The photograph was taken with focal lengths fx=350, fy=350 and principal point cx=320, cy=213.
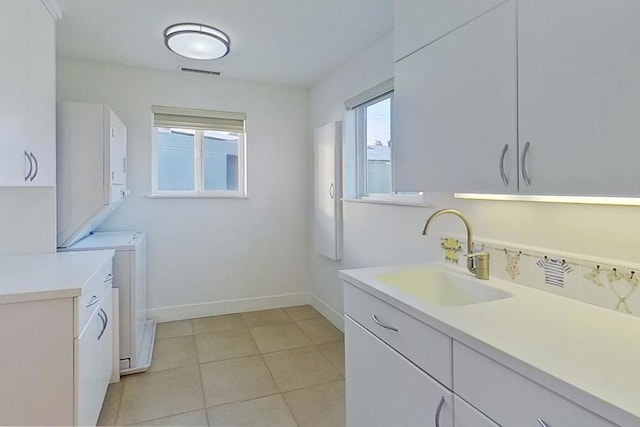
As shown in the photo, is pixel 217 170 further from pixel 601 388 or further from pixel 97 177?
pixel 601 388

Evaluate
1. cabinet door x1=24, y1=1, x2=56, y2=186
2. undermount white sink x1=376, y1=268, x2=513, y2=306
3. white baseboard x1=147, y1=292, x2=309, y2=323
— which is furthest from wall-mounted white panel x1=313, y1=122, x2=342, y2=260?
cabinet door x1=24, y1=1, x2=56, y2=186

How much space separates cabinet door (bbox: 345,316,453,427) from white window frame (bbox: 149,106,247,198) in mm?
2463

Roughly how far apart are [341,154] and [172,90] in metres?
1.75

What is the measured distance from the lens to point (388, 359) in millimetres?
1297

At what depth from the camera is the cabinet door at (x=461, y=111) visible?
3.85 feet

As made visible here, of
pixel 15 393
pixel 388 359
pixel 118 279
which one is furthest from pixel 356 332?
pixel 118 279

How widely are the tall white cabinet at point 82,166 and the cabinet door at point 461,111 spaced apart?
1962 mm

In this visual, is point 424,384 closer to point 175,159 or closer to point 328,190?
point 328,190

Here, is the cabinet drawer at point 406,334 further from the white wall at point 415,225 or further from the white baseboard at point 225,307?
the white baseboard at point 225,307

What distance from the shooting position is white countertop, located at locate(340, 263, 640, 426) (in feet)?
2.27

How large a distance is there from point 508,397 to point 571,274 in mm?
641

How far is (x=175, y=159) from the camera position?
11.5 feet

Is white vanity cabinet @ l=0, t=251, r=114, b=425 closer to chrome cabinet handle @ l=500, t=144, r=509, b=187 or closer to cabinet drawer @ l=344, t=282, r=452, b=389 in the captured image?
cabinet drawer @ l=344, t=282, r=452, b=389

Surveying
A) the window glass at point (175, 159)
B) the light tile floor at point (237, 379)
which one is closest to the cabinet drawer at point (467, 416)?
the light tile floor at point (237, 379)
